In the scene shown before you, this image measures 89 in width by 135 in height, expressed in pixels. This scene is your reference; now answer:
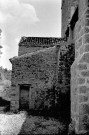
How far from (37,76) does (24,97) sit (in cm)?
166

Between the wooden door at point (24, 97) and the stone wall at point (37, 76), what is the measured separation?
0.85 feet

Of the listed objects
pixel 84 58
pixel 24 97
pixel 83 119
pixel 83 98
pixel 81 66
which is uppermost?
pixel 84 58

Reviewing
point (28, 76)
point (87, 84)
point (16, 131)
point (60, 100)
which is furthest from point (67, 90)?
point (87, 84)

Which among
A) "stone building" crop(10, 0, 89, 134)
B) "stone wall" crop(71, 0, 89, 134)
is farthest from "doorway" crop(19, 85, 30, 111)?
"stone wall" crop(71, 0, 89, 134)

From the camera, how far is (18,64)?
40.3ft

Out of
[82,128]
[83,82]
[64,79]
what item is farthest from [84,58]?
[64,79]

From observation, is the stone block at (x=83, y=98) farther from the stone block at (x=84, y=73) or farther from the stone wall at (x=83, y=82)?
the stone block at (x=84, y=73)

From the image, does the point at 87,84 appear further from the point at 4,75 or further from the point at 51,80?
the point at 4,75

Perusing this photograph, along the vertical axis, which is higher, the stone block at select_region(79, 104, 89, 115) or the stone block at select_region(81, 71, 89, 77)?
the stone block at select_region(81, 71, 89, 77)

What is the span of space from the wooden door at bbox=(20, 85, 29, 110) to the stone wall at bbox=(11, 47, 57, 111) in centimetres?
26

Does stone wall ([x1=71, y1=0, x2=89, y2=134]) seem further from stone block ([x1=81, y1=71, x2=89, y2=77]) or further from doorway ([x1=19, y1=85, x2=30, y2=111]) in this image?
Answer: doorway ([x1=19, y1=85, x2=30, y2=111])

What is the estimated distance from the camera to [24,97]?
40.2ft

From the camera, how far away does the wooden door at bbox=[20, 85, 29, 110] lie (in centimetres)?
1220

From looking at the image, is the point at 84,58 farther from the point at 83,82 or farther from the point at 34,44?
the point at 34,44
